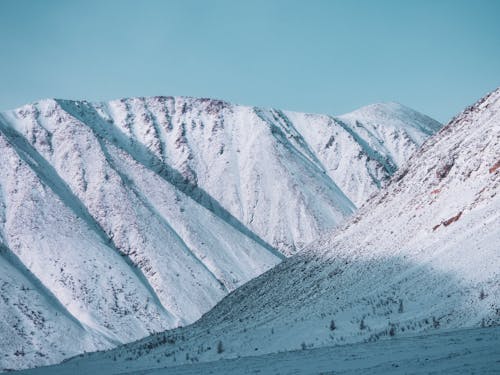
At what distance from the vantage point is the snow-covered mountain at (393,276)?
19172mm

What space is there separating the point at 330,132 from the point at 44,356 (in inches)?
3577

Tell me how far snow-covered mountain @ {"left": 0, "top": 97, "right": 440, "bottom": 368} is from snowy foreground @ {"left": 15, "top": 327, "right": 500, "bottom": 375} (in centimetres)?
4278

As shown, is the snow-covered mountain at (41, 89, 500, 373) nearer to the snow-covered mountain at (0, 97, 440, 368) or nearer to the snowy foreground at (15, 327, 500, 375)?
the snowy foreground at (15, 327, 500, 375)

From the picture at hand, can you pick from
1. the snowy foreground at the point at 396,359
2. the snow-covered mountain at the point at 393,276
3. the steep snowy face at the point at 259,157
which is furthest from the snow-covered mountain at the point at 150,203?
the snowy foreground at the point at 396,359

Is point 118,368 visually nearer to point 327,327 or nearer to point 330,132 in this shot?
point 327,327

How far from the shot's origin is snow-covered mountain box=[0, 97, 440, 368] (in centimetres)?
6091

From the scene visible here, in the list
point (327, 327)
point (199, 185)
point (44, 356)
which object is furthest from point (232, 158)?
point (327, 327)

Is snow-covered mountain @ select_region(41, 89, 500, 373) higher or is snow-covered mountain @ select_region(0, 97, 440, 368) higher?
snow-covered mountain @ select_region(0, 97, 440, 368)

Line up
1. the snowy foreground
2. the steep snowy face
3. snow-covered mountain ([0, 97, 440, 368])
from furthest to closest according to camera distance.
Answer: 1. the steep snowy face
2. snow-covered mountain ([0, 97, 440, 368])
3. the snowy foreground

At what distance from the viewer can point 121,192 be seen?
274 feet

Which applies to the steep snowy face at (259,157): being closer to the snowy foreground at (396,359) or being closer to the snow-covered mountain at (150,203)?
the snow-covered mountain at (150,203)

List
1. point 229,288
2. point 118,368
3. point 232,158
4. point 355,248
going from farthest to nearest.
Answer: point 232,158 → point 229,288 → point 355,248 → point 118,368

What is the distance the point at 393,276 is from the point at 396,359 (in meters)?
17.7

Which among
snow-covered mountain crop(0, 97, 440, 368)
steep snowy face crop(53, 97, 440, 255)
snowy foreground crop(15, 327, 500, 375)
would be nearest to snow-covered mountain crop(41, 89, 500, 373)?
snowy foreground crop(15, 327, 500, 375)
